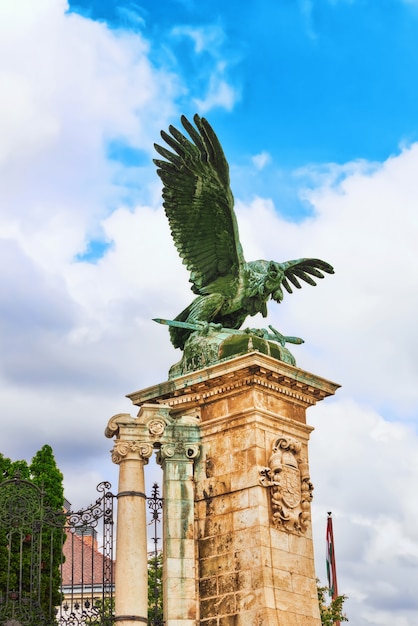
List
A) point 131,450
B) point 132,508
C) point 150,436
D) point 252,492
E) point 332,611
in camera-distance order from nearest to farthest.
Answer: point 252,492, point 132,508, point 131,450, point 150,436, point 332,611

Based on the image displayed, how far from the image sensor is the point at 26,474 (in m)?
16.6

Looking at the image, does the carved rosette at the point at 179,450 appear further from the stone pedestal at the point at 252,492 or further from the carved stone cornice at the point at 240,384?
the carved stone cornice at the point at 240,384

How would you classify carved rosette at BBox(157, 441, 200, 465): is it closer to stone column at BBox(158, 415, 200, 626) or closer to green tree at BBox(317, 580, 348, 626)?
stone column at BBox(158, 415, 200, 626)

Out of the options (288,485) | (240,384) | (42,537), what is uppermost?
(240,384)

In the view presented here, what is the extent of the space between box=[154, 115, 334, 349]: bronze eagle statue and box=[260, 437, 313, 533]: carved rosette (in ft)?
6.45

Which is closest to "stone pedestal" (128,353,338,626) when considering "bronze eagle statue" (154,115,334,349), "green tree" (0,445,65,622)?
"bronze eagle statue" (154,115,334,349)

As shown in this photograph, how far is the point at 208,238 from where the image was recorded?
41.2ft

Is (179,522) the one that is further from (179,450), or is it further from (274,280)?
(274,280)

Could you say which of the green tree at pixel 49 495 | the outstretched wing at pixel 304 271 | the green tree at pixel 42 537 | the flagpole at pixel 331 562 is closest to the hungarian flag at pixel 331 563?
the flagpole at pixel 331 562

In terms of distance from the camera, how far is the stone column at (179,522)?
10.6m

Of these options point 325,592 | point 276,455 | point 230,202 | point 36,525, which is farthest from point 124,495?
point 325,592

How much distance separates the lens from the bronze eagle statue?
481 inches

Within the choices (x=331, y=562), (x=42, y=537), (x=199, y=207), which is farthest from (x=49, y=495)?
(x=331, y=562)

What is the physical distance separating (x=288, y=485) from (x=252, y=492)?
19.3 inches
